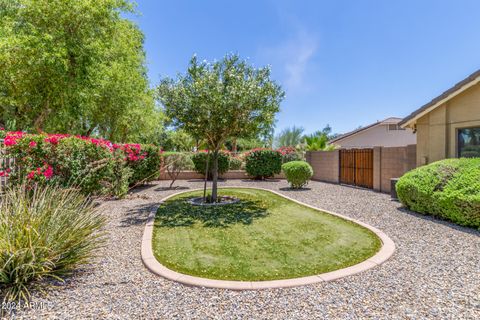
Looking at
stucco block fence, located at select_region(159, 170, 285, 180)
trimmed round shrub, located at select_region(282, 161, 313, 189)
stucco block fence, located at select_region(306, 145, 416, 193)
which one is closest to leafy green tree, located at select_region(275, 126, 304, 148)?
stucco block fence, located at select_region(159, 170, 285, 180)

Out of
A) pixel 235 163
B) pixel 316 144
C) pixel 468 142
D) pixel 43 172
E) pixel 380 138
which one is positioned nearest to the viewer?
pixel 43 172

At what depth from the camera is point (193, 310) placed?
295 cm

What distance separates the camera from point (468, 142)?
9.06 metres

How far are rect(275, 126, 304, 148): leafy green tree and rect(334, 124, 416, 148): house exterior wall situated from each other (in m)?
4.50

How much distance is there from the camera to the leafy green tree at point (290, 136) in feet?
99.5

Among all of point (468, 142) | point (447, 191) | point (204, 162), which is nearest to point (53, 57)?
point (204, 162)

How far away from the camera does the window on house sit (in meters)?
8.79

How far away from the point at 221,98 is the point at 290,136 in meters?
24.1

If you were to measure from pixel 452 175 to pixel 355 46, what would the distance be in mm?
10088

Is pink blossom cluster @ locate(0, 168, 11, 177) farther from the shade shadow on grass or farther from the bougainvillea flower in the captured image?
the shade shadow on grass

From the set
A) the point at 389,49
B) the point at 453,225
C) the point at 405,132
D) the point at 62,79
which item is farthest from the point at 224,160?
the point at 405,132

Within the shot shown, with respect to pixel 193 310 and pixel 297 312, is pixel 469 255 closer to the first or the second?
pixel 297 312

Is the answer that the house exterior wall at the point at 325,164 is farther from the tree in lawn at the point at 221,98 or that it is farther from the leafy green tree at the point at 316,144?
the tree in lawn at the point at 221,98

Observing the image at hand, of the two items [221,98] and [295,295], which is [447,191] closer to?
[295,295]
